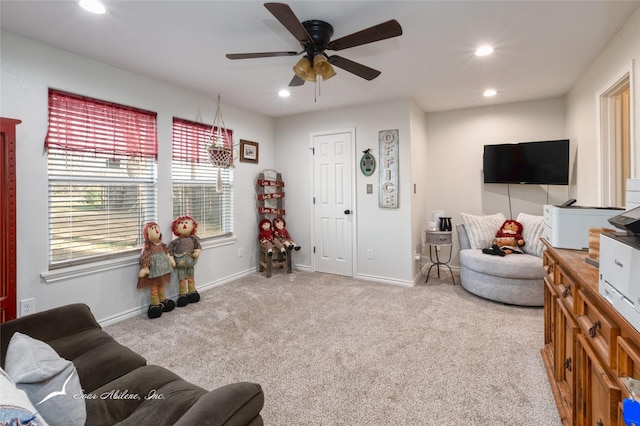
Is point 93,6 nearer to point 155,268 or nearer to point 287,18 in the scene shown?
point 287,18

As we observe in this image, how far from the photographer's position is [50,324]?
5.29ft

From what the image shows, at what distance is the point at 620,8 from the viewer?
6.54 feet

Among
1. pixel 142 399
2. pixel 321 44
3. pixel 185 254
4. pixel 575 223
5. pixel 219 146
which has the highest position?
pixel 321 44

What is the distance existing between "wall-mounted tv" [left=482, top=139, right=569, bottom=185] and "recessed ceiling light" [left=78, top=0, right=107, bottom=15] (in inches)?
170

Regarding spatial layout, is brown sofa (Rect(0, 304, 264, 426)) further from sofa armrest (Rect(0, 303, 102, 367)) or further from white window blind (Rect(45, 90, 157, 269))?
white window blind (Rect(45, 90, 157, 269))

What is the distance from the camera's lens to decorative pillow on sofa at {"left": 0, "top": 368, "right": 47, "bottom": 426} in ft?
2.13

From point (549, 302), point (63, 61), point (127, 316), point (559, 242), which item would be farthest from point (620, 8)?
point (127, 316)

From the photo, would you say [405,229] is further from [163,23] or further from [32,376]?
[32,376]

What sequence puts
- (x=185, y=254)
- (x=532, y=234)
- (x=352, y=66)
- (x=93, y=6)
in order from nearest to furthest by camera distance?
(x=93, y=6) → (x=352, y=66) → (x=185, y=254) → (x=532, y=234)

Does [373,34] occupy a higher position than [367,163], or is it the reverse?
[373,34]

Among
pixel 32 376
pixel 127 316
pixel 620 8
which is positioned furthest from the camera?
pixel 127 316

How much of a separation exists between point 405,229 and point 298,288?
1.57 metres

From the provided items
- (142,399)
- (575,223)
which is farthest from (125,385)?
(575,223)

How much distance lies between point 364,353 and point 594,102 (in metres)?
3.08
